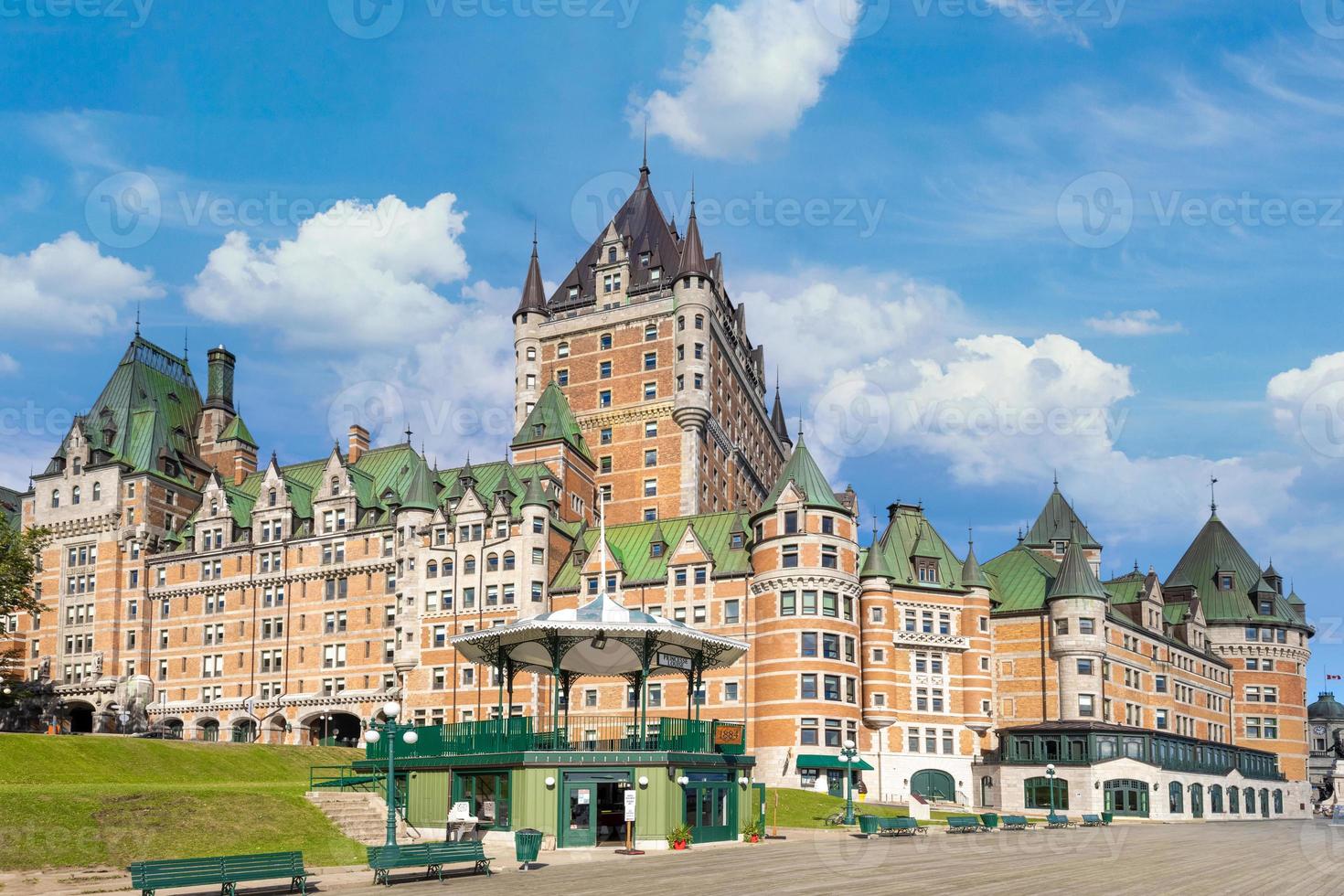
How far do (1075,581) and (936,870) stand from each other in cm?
5969

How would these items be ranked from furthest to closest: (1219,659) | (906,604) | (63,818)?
(1219,659) → (906,604) → (63,818)

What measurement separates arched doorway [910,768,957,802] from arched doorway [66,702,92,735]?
64902 mm

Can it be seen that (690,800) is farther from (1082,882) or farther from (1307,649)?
(1307,649)

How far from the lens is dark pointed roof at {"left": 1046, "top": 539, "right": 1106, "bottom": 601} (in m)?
90.9

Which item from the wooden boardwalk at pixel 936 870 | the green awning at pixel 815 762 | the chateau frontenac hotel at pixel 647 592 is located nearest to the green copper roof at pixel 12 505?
the chateau frontenac hotel at pixel 647 592

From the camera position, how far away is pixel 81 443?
107500mm

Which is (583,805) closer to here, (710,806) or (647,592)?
(710,806)

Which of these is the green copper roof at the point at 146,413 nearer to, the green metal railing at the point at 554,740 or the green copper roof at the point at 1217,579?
the green metal railing at the point at 554,740

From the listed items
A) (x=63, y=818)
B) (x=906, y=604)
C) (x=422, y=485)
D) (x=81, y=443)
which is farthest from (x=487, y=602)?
(x=63, y=818)

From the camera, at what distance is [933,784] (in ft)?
282

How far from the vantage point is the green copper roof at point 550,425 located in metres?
103

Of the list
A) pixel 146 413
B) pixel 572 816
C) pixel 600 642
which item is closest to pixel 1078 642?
pixel 600 642

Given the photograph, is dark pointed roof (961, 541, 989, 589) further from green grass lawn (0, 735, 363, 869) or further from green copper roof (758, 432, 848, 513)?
green grass lawn (0, 735, 363, 869)

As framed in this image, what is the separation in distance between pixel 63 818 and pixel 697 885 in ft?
65.3
